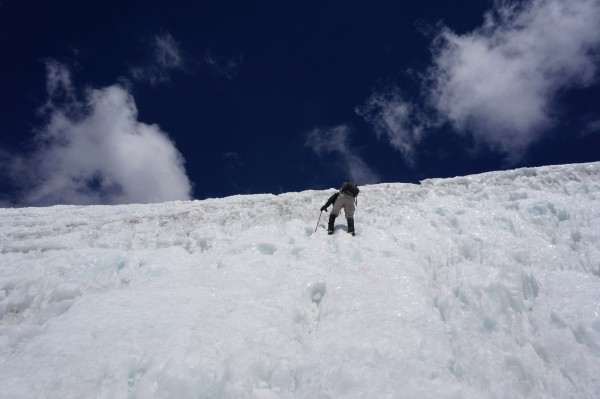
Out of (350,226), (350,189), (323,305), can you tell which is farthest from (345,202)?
(323,305)

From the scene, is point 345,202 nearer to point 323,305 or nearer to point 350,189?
point 350,189

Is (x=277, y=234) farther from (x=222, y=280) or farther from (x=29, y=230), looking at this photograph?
(x=29, y=230)

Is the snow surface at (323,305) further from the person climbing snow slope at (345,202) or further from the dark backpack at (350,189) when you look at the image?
the dark backpack at (350,189)

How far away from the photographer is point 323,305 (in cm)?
907

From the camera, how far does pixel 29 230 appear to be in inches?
627

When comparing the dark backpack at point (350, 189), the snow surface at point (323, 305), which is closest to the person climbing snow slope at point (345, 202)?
the dark backpack at point (350, 189)

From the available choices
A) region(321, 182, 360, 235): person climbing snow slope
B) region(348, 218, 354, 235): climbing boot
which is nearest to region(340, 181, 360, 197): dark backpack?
region(321, 182, 360, 235): person climbing snow slope

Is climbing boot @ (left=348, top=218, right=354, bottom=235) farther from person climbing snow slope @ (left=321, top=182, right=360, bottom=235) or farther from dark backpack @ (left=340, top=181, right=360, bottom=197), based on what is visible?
dark backpack @ (left=340, top=181, right=360, bottom=197)

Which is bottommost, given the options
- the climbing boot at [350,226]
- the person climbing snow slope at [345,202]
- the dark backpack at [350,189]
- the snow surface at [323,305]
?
the snow surface at [323,305]

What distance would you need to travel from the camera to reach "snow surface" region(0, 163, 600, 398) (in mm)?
6879

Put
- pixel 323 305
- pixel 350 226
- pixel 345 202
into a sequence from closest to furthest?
pixel 323 305 < pixel 350 226 < pixel 345 202

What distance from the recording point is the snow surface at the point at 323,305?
22.6 feet

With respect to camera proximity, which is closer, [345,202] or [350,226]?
[350,226]

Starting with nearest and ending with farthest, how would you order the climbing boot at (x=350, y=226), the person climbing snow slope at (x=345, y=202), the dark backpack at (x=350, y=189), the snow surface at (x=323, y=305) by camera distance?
the snow surface at (x=323, y=305) < the climbing boot at (x=350, y=226) < the person climbing snow slope at (x=345, y=202) < the dark backpack at (x=350, y=189)
